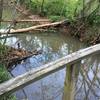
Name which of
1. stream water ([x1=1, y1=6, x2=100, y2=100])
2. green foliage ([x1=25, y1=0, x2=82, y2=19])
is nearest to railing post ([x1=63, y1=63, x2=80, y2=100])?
stream water ([x1=1, y1=6, x2=100, y2=100])

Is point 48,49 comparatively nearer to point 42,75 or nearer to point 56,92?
point 56,92

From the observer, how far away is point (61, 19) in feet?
40.1

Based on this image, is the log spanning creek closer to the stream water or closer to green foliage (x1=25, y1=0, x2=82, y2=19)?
the stream water

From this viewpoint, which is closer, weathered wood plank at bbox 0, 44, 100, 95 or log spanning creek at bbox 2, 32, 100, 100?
weathered wood plank at bbox 0, 44, 100, 95

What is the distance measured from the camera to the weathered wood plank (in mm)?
Answer: 1605

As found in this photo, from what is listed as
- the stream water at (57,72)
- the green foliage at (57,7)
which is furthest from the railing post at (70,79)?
the green foliage at (57,7)

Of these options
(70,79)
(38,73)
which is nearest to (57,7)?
(70,79)

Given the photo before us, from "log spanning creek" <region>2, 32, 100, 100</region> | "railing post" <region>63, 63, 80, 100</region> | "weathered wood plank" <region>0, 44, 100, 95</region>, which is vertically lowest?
"log spanning creek" <region>2, 32, 100, 100</region>

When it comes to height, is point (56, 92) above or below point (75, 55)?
below

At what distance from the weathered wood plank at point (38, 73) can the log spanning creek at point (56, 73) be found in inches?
3.8

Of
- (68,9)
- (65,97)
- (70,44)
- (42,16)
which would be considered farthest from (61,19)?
(65,97)

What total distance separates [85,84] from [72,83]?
3.38 metres

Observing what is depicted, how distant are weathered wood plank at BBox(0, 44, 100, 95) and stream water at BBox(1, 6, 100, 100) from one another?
99mm

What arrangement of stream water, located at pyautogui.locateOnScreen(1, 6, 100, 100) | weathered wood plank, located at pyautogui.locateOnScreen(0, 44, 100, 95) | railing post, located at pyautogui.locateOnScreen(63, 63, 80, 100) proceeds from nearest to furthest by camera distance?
weathered wood plank, located at pyautogui.locateOnScreen(0, 44, 100, 95)
railing post, located at pyautogui.locateOnScreen(63, 63, 80, 100)
stream water, located at pyautogui.locateOnScreen(1, 6, 100, 100)
